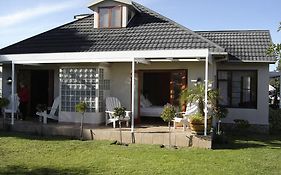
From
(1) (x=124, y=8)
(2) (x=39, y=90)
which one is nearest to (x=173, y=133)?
(1) (x=124, y=8)

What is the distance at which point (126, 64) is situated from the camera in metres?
16.3

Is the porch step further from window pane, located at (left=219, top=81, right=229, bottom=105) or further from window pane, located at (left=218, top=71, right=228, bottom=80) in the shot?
window pane, located at (left=218, top=71, right=228, bottom=80)

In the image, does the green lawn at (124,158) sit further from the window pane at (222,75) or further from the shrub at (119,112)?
the window pane at (222,75)

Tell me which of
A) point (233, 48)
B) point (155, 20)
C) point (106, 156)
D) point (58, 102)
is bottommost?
point (106, 156)

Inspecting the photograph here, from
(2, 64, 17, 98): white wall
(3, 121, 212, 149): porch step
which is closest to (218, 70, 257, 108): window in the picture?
(3, 121, 212, 149): porch step

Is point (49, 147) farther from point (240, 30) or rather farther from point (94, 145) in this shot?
point (240, 30)

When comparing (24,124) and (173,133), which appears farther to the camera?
(24,124)

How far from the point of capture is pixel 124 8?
57.1 feet

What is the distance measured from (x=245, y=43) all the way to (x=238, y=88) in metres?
2.58

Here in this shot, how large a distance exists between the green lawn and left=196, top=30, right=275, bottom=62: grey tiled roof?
5.63m

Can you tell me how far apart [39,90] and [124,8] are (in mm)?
6739

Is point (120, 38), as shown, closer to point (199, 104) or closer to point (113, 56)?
point (113, 56)

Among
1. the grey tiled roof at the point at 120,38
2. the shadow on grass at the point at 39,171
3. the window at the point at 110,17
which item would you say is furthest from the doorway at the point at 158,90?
the shadow on grass at the point at 39,171

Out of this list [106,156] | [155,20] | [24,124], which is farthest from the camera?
[155,20]
